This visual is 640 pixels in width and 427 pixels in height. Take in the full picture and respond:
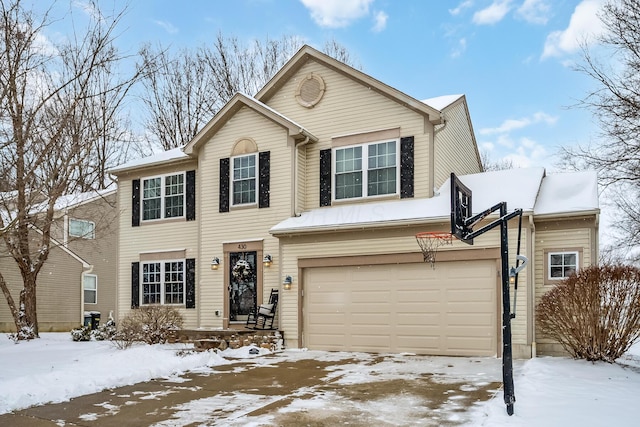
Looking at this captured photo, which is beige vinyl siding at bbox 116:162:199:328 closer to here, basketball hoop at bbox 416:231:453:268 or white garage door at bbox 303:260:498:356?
white garage door at bbox 303:260:498:356

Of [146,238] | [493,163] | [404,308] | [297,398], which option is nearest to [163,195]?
[146,238]

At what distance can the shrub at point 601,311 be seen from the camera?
9.01 metres

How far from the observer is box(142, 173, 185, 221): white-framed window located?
1562 cm

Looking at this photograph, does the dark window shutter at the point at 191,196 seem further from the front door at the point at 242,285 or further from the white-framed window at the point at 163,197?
the front door at the point at 242,285

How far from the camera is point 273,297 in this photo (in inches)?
524

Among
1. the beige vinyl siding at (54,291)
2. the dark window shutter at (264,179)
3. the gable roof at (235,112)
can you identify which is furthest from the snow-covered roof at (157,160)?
the beige vinyl siding at (54,291)

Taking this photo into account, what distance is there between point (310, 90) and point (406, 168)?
357 centimetres

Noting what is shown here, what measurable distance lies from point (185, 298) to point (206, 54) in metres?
17.5

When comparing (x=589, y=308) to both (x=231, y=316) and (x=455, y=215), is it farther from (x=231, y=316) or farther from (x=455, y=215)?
(x=231, y=316)

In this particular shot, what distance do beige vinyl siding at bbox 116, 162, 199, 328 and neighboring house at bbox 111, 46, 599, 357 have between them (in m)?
0.05

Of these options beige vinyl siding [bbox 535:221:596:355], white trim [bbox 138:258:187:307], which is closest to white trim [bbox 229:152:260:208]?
white trim [bbox 138:258:187:307]

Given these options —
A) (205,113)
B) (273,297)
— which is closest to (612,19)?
(273,297)

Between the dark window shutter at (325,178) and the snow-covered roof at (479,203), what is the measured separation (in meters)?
0.30

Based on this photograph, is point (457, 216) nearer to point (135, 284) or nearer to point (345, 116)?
point (345, 116)
